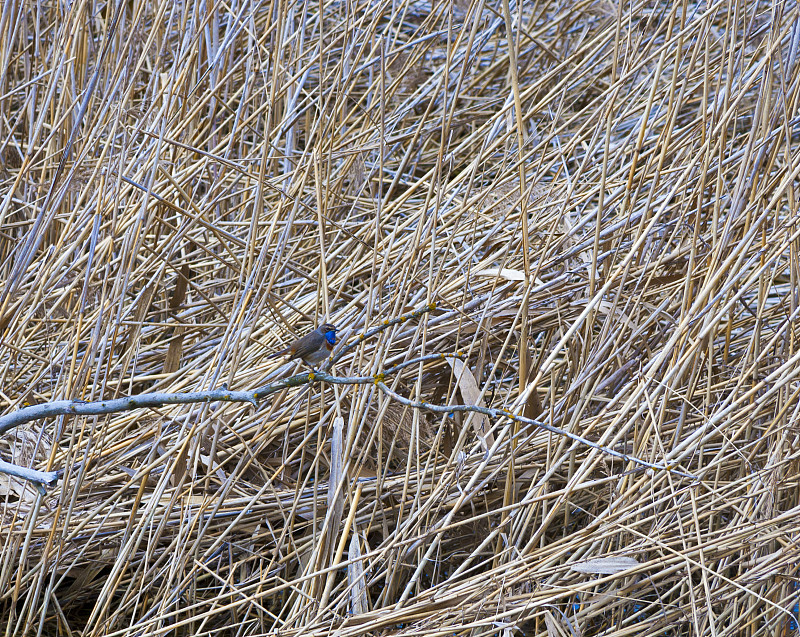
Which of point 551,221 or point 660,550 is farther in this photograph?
point 551,221

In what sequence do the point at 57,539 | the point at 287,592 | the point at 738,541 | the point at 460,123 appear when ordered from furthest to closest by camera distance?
the point at 460,123 < the point at 287,592 < the point at 57,539 < the point at 738,541

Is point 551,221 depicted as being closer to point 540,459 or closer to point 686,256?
point 686,256

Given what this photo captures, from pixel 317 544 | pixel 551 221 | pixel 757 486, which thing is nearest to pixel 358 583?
pixel 317 544

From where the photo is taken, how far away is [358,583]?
1.96 metres

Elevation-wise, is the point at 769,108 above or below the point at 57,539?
above

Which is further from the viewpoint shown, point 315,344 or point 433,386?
point 433,386

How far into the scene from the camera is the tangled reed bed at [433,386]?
191 cm

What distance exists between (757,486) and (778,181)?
0.77 metres

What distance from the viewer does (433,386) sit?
261cm

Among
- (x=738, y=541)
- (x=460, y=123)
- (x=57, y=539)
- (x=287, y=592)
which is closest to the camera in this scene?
(x=738, y=541)

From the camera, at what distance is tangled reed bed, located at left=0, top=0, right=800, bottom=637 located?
191 centimetres

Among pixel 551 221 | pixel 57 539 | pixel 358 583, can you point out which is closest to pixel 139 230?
pixel 57 539

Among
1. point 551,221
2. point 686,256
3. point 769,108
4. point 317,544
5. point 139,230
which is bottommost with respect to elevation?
point 317,544

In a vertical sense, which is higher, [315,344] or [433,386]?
[315,344]
